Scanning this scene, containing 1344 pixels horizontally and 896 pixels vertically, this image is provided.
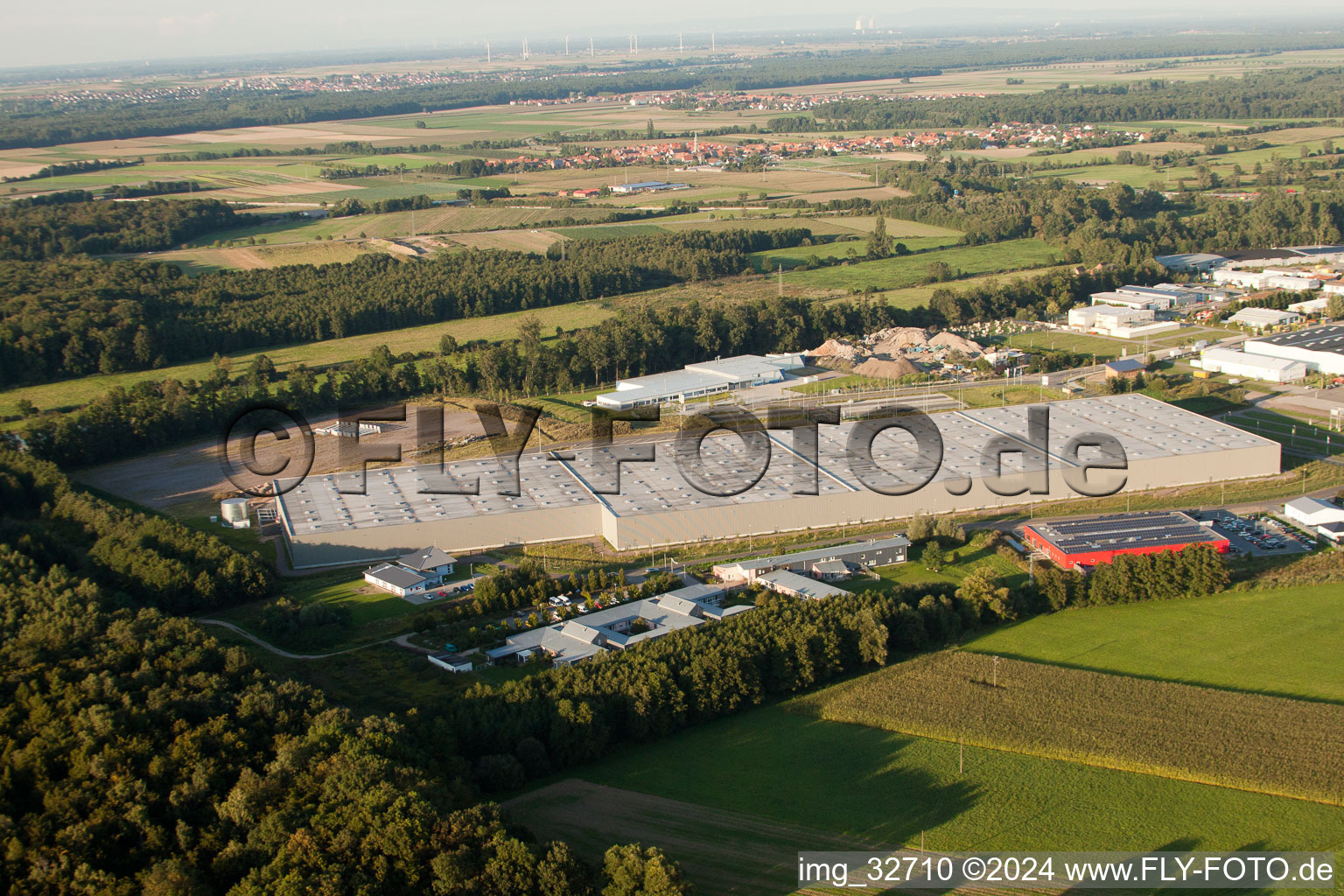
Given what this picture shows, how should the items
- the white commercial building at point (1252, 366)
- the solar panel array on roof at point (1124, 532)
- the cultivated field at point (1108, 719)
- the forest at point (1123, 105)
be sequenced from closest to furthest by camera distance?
the cultivated field at point (1108, 719) < the solar panel array on roof at point (1124, 532) < the white commercial building at point (1252, 366) < the forest at point (1123, 105)

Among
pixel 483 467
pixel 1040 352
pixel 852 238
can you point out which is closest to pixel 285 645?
pixel 483 467

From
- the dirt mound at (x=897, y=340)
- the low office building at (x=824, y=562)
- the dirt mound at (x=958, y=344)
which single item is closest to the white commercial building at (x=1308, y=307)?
the dirt mound at (x=958, y=344)

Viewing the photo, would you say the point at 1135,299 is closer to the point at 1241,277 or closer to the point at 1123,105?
the point at 1241,277

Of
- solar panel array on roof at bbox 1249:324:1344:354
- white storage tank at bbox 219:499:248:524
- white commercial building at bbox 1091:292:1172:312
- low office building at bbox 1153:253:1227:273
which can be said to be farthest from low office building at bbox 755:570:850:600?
low office building at bbox 1153:253:1227:273

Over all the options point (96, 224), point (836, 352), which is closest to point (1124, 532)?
point (836, 352)

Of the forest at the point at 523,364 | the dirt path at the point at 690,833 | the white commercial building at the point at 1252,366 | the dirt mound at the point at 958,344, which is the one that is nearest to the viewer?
the dirt path at the point at 690,833

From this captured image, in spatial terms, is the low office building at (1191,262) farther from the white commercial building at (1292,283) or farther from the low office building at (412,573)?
the low office building at (412,573)

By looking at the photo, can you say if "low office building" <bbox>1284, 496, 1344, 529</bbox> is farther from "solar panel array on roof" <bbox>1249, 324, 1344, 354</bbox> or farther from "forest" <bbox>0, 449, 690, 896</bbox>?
"forest" <bbox>0, 449, 690, 896</bbox>
